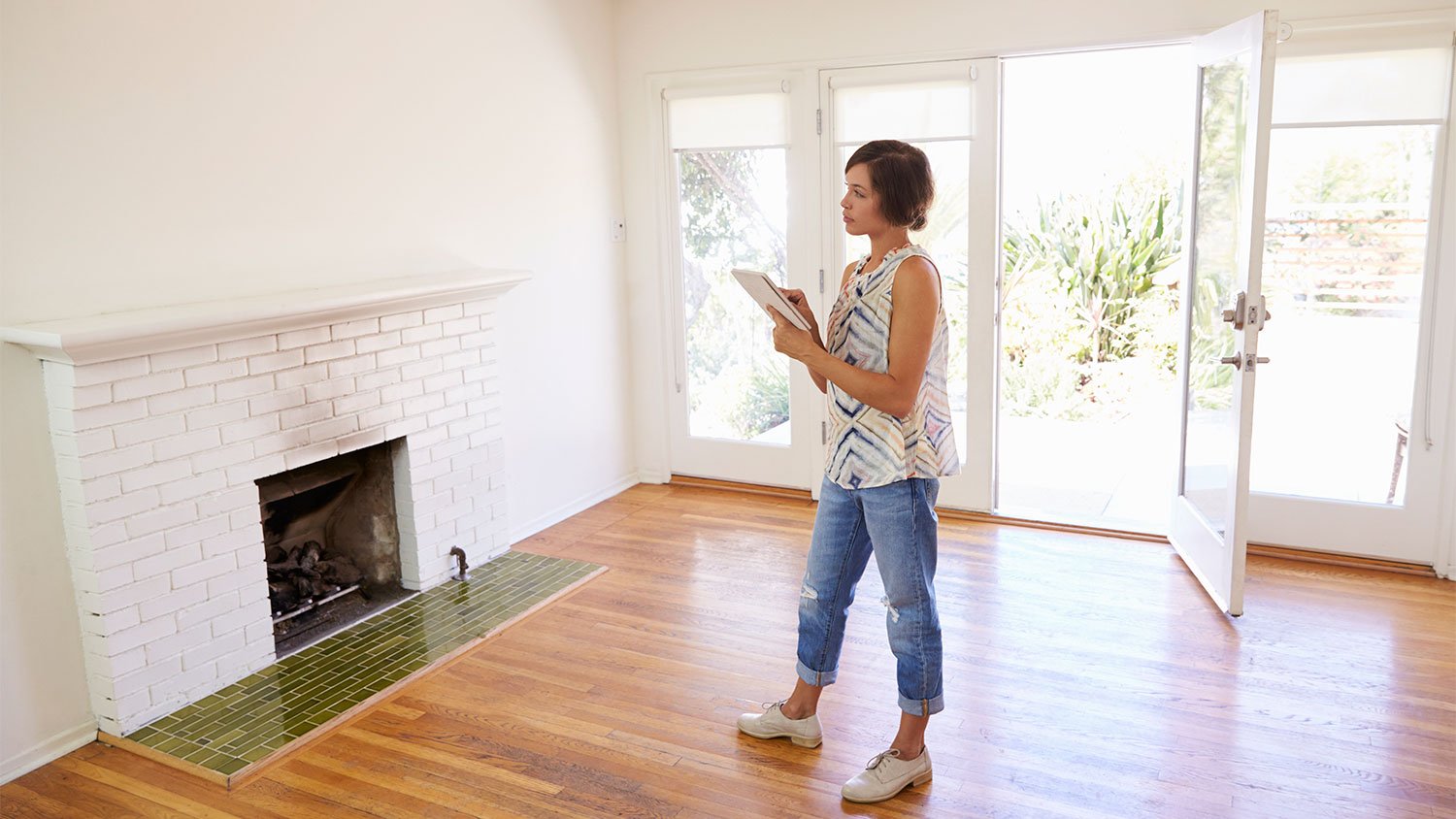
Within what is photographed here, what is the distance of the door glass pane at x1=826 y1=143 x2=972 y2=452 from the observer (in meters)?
4.40

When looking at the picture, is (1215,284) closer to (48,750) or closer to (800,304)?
(800,304)

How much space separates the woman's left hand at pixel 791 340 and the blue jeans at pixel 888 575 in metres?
0.33

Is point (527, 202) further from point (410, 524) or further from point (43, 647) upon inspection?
point (43, 647)

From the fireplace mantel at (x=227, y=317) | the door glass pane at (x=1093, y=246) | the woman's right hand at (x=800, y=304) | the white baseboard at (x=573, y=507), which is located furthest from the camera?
the door glass pane at (x=1093, y=246)

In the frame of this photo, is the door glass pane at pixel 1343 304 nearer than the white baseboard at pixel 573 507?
Yes

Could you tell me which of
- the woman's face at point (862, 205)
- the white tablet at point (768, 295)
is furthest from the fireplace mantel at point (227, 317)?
the woman's face at point (862, 205)

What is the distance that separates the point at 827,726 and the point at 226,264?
7.17 ft

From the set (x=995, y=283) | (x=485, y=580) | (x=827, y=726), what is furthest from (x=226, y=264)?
(x=995, y=283)

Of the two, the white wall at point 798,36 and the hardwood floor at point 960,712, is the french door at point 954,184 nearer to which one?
the white wall at point 798,36

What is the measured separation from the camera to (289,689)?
10.3 ft

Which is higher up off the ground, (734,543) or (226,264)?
(226,264)

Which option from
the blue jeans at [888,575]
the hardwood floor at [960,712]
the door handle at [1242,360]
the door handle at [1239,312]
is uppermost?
the door handle at [1239,312]

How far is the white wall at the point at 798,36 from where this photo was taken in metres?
3.93

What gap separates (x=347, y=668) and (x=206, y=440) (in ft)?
2.64
